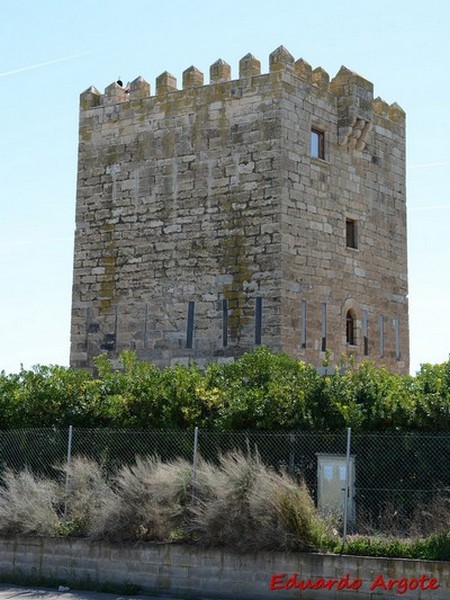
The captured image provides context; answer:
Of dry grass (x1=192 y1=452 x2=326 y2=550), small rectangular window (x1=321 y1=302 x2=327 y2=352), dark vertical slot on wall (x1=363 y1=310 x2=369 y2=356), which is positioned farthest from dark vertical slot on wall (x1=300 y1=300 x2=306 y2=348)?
dry grass (x1=192 y1=452 x2=326 y2=550)

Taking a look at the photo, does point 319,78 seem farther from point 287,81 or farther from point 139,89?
point 139,89

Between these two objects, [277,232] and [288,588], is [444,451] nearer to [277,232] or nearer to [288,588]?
[288,588]

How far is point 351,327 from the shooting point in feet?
85.6

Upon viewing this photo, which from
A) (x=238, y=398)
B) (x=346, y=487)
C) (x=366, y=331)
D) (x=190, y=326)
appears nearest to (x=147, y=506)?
(x=238, y=398)

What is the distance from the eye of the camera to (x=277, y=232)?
23.8 metres

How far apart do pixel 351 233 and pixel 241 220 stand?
11.7ft

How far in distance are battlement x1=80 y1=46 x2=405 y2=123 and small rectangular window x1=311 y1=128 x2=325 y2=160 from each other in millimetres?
626

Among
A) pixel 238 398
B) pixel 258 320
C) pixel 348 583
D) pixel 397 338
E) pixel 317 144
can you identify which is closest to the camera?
pixel 348 583

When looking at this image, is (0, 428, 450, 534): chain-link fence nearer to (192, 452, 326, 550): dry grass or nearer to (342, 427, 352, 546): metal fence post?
(342, 427, 352, 546): metal fence post

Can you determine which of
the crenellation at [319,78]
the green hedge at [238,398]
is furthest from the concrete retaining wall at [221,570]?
the crenellation at [319,78]

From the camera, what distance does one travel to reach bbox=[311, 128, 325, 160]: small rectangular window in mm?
25344

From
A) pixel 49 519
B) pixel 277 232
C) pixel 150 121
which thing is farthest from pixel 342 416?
pixel 150 121

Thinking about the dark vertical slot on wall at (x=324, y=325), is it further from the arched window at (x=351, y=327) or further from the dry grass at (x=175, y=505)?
the dry grass at (x=175, y=505)

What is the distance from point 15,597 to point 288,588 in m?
3.96
